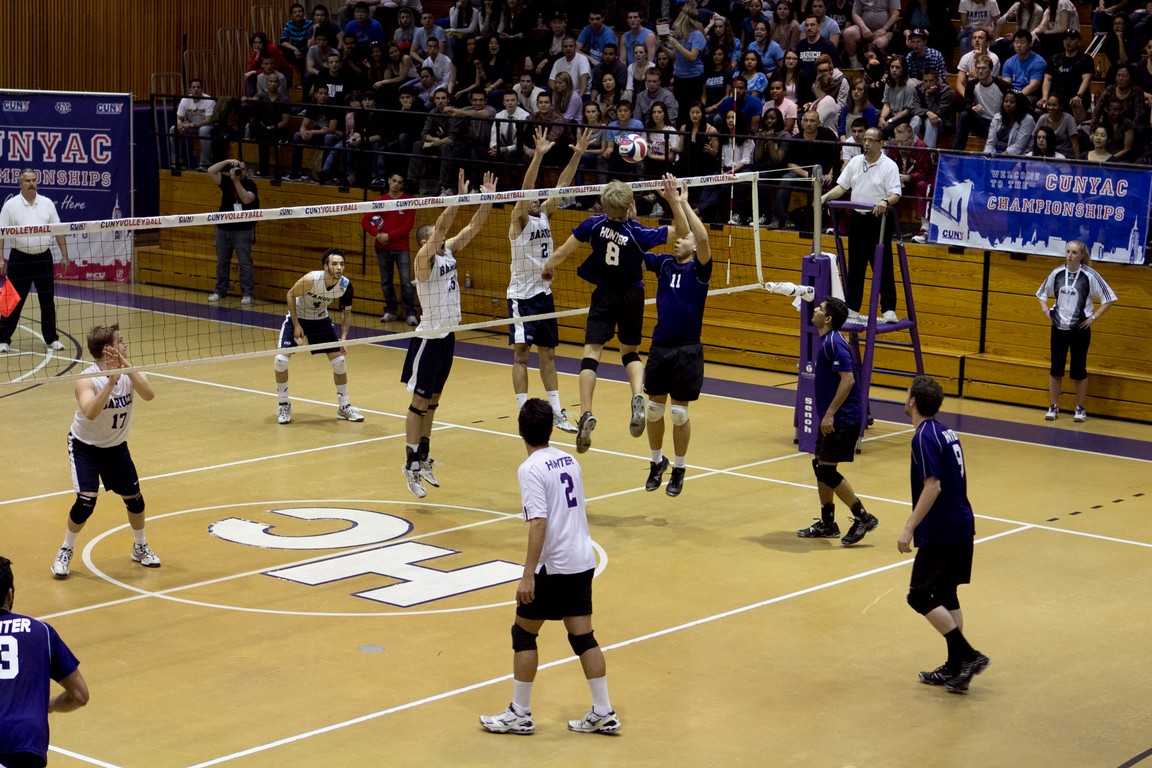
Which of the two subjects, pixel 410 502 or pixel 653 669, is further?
pixel 410 502

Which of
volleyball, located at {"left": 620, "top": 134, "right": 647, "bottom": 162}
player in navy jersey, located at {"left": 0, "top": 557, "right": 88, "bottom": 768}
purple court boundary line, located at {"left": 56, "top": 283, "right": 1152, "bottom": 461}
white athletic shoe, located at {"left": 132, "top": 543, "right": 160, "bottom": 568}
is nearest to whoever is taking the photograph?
player in navy jersey, located at {"left": 0, "top": 557, "right": 88, "bottom": 768}

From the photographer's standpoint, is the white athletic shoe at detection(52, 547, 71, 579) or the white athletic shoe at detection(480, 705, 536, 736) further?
the white athletic shoe at detection(52, 547, 71, 579)

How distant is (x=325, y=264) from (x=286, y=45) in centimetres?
1332

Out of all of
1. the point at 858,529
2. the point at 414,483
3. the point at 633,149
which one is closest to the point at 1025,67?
the point at 633,149

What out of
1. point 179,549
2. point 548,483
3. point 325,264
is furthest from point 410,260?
point 548,483

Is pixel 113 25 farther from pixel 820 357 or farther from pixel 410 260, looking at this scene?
pixel 820 357

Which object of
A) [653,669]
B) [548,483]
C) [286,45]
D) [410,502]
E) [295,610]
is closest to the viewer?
[548,483]

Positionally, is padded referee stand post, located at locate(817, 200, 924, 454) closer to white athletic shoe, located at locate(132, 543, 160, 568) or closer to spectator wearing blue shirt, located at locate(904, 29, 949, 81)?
spectator wearing blue shirt, located at locate(904, 29, 949, 81)

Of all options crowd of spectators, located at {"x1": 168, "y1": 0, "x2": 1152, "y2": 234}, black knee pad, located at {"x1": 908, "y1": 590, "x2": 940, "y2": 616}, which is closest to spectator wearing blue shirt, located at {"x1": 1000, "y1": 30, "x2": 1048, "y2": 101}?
crowd of spectators, located at {"x1": 168, "y1": 0, "x2": 1152, "y2": 234}

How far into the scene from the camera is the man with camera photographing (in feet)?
80.9

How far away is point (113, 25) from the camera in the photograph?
29.9m

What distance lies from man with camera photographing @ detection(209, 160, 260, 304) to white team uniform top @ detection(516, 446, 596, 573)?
56.3 feet

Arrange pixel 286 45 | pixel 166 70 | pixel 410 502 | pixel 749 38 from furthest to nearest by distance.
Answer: pixel 166 70
pixel 286 45
pixel 749 38
pixel 410 502

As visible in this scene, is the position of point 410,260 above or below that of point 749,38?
below
